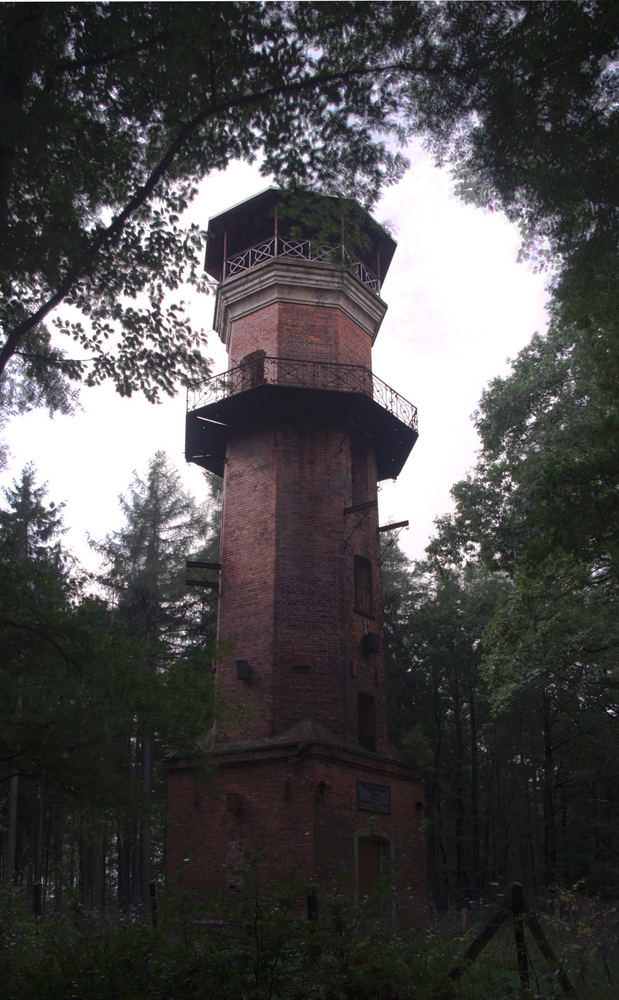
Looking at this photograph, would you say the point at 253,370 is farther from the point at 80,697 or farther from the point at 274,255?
the point at 80,697

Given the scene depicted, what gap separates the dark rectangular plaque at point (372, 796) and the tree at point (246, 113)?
890cm

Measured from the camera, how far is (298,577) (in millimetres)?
14523

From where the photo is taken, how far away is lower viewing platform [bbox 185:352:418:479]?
1590cm

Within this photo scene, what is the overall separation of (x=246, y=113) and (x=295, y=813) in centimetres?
996

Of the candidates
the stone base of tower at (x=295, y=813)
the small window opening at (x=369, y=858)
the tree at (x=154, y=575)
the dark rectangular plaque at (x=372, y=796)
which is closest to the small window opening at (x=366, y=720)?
the stone base of tower at (x=295, y=813)

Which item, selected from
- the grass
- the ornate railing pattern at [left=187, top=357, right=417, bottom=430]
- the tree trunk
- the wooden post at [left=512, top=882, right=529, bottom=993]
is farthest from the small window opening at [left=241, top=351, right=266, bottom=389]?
the tree trunk

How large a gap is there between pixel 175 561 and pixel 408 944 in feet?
65.1

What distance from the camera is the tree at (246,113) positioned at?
658cm

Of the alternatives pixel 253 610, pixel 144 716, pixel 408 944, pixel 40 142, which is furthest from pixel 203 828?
pixel 40 142

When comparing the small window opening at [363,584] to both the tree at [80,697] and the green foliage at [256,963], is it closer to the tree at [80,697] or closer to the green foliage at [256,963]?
the tree at [80,697]

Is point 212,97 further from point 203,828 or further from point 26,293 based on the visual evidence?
point 203,828

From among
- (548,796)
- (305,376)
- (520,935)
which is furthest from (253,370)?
(548,796)

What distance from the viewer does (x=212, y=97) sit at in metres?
7.12

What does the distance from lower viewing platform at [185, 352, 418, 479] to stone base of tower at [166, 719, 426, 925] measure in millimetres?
6452
